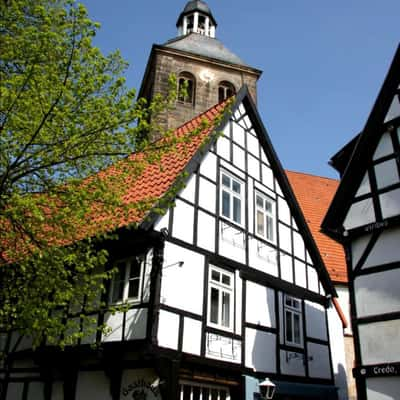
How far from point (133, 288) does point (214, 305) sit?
2147mm

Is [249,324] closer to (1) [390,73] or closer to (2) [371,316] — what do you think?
(2) [371,316]

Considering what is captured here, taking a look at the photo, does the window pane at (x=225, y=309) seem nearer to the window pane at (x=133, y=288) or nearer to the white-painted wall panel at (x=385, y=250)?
the window pane at (x=133, y=288)

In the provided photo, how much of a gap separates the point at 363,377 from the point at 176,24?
26696mm

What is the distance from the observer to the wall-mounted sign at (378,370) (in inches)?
382

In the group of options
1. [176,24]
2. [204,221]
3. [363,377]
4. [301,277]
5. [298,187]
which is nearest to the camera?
[363,377]

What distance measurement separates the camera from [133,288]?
11016 millimetres

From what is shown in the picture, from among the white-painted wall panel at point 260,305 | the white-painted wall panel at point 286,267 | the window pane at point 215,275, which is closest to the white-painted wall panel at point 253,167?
the white-painted wall panel at point 286,267

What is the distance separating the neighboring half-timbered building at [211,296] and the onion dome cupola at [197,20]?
16898 mm

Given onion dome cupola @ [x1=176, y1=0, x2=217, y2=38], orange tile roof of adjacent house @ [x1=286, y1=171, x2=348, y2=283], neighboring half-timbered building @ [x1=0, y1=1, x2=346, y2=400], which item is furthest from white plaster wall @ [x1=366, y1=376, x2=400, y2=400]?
onion dome cupola @ [x1=176, y1=0, x2=217, y2=38]

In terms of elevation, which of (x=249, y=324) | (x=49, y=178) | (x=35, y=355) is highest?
(x=49, y=178)

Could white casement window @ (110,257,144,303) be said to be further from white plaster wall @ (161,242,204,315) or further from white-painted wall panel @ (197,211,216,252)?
white-painted wall panel @ (197,211,216,252)

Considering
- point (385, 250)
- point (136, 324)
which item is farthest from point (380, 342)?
point (136, 324)

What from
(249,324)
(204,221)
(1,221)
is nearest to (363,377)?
(249,324)

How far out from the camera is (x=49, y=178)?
28.7 ft
